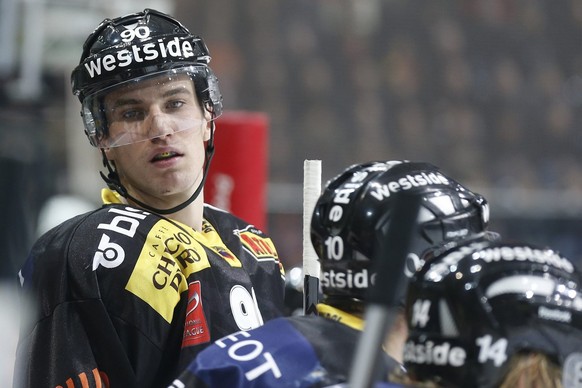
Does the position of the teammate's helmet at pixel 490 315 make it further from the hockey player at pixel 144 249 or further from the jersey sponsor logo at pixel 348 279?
the hockey player at pixel 144 249

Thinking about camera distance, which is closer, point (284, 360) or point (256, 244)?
point (284, 360)

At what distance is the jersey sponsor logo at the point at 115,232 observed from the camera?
226 cm

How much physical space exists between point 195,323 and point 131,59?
1.99 feet

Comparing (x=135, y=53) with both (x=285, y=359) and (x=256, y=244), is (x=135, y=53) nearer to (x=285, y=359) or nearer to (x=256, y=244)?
(x=256, y=244)

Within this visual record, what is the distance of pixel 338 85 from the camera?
784cm

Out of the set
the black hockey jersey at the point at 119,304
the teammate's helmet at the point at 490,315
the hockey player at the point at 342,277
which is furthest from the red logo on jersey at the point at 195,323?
the teammate's helmet at the point at 490,315

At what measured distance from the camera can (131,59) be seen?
247 cm

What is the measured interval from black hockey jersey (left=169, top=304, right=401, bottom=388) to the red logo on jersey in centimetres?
42

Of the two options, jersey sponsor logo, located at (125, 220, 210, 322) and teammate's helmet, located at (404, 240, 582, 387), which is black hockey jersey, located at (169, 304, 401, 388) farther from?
jersey sponsor logo, located at (125, 220, 210, 322)

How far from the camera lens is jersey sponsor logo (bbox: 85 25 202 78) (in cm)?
247

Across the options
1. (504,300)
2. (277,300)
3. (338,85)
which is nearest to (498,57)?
(338,85)

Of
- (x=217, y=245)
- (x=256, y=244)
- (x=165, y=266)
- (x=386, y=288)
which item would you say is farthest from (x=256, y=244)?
(x=386, y=288)

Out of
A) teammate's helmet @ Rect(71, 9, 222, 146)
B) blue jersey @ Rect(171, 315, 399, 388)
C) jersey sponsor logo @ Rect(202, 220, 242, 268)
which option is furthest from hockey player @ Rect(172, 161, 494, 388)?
teammate's helmet @ Rect(71, 9, 222, 146)

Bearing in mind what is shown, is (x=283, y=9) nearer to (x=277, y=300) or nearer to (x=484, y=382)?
(x=277, y=300)
